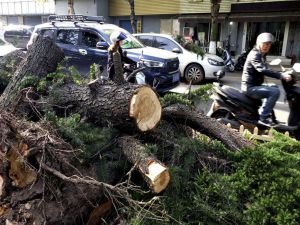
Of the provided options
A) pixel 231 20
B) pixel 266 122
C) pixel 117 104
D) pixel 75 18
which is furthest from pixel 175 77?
pixel 231 20

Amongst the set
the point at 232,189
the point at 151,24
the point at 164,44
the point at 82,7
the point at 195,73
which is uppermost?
the point at 82,7

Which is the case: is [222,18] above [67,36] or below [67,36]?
above

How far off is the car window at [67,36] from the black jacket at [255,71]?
5.46m

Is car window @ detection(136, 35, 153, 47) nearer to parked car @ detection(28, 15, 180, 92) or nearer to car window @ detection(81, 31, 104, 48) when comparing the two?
parked car @ detection(28, 15, 180, 92)

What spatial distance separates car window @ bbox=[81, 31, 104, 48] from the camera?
8.76 m

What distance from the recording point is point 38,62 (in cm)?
446

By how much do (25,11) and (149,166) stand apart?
31.9 metres

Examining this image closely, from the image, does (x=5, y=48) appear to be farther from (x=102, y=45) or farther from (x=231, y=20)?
(x=231, y=20)

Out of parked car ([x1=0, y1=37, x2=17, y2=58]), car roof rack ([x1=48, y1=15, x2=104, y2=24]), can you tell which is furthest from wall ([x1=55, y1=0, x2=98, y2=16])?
car roof rack ([x1=48, y1=15, x2=104, y2=24])

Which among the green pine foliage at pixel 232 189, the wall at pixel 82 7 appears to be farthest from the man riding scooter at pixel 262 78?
the wall at pixel 82 7

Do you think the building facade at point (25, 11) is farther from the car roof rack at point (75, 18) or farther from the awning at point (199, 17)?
the car roof rack at point (75, 18)

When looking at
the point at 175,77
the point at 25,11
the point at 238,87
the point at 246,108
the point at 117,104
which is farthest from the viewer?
the point at 25,11

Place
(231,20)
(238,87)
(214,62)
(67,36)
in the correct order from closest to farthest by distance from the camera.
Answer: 1. (67,36)
2. (238,87)
3. (214,62)
4. (231,20)

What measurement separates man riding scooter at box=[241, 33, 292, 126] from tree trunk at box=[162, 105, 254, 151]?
116 cm
